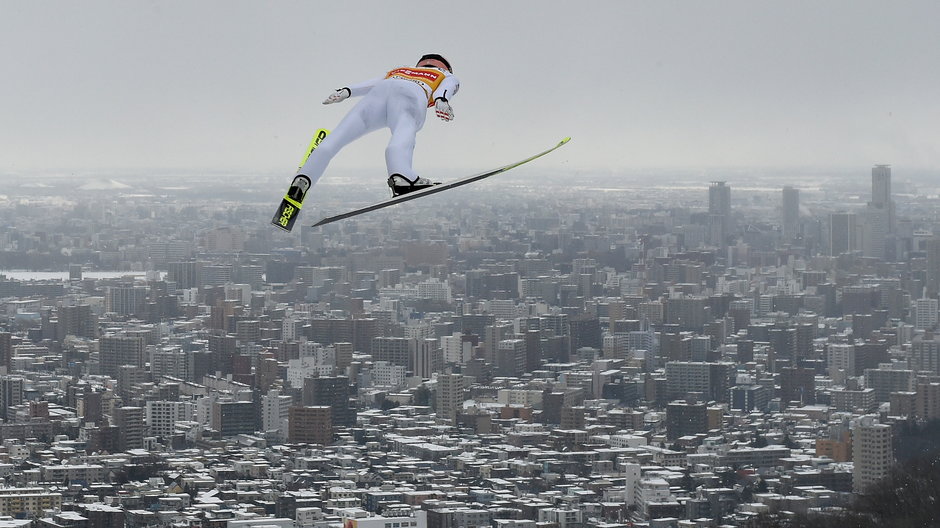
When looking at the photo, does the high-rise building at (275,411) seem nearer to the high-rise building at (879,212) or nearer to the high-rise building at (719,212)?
the high-rise building at (719,212)

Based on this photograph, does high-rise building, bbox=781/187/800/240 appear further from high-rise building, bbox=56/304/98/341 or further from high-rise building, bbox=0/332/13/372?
high-rise building, bbox=0/332/13/372

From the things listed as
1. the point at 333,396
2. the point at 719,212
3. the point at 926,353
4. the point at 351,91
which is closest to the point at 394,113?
the point at 351,91

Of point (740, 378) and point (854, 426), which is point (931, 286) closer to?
point (740, 378)

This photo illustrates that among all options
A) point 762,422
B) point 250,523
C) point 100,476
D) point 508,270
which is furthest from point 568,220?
point 250,523

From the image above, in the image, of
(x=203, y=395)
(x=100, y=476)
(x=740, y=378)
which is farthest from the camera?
(x=740, y=378)

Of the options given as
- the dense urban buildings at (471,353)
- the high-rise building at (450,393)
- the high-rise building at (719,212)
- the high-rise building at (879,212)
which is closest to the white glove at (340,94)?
the dense urban buildings at (471,353)

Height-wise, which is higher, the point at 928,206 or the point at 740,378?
the point at 928,206
